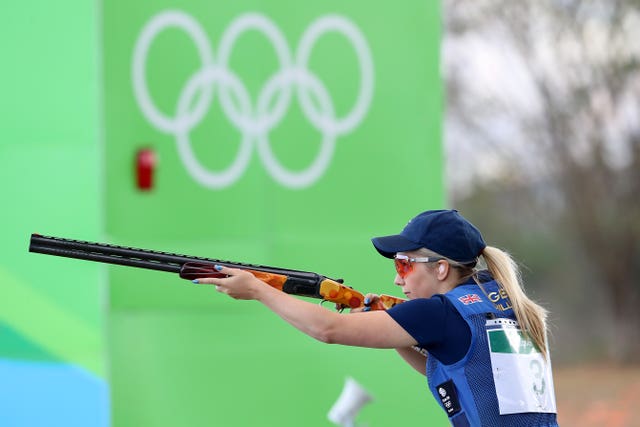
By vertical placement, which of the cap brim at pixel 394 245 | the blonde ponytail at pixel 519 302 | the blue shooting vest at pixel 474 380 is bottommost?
the blue shooting vest at pixel 474 380

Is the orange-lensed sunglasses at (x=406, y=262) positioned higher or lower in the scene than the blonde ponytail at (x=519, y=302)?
higher

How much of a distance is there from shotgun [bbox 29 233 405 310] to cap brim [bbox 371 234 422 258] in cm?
30

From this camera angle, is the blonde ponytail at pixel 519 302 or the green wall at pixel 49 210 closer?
the blonde ponytail at pixel 519 302

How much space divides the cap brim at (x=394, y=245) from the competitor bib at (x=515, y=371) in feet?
1.34

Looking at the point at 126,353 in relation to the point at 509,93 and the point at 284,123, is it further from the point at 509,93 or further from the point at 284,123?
the point at 509,93

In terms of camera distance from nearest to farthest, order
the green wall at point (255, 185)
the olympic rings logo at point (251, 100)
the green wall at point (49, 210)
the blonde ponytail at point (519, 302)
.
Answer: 1. the blonde ponytail at point (519, 302)
2. the green wall at point (49, 210)
3. the green wall at point (255, 185)
4. the olympic rings logo at point (251, 100)

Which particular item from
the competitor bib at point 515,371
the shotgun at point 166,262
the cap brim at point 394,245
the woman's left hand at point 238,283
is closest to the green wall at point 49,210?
the shotgun at point 166,262

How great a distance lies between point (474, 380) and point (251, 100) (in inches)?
117

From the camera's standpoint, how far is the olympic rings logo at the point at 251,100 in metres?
6.06

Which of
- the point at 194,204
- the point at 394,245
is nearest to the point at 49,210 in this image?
the point at 194,204

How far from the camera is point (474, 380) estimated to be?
391cm

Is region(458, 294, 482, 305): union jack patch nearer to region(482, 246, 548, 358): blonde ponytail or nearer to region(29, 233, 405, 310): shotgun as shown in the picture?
region(482, 246, 548, 358): blonde ponytail

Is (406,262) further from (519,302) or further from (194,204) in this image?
(194,204)

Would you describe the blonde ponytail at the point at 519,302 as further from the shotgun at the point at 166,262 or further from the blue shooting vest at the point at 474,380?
the shotgun at the point at 166,262
